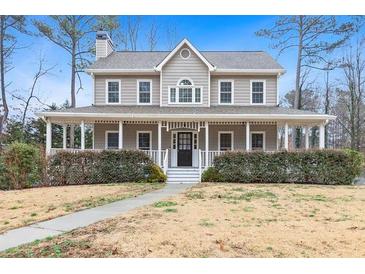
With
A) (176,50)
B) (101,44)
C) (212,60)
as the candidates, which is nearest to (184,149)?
(176,50)

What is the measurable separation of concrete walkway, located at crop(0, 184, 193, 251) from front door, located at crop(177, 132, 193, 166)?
8.27 metres

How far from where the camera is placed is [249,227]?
5609 mm

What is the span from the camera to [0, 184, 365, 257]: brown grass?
4.36m

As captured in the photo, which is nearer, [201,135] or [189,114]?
[189,114]

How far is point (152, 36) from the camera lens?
18328mm

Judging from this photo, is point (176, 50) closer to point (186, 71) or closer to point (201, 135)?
point (186, 71)

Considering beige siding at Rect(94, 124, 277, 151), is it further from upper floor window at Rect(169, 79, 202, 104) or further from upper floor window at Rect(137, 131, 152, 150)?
upper floor window at Rect(169, 79, 202, 104)

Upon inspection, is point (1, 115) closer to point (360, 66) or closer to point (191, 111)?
point (191, 111)

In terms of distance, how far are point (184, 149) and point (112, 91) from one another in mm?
4683

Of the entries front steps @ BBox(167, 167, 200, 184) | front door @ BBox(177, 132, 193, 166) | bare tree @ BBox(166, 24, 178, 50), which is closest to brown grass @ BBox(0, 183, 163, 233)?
front steps @ BBox(167, 167, 200, 184)

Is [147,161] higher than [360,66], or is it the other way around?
[360,66]

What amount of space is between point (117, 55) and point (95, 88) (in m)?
2.81

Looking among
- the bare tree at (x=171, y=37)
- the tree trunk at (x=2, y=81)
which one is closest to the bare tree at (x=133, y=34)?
the bare tree at (x=171, y=37)
